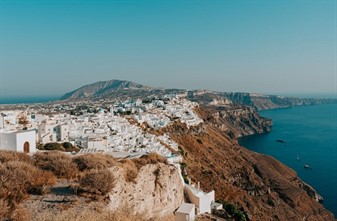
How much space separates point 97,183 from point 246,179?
31121 mm

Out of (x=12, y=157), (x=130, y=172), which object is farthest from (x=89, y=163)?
(x=12, y=157)

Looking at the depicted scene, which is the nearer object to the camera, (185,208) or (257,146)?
(185,208)

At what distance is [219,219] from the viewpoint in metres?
17.8

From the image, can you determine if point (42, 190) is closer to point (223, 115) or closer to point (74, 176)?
point (74, 176)

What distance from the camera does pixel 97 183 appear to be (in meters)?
8.49

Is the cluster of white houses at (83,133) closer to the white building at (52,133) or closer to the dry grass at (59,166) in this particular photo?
the white building at (52,133)

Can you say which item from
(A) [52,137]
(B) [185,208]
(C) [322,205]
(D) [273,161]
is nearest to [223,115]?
(D) [273,161]

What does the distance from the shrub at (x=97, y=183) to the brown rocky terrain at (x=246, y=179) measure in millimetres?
17612

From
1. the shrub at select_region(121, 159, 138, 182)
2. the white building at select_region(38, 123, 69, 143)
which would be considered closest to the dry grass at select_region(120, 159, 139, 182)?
the shrub at select_region(121, 159, 138, 182)

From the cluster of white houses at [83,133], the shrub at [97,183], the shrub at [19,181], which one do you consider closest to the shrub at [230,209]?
the cluster of white houses at [83,133]

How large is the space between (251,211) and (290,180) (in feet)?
53.9

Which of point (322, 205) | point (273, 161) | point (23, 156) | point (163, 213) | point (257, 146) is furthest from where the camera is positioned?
point (257, 146)

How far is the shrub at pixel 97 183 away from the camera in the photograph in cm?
834

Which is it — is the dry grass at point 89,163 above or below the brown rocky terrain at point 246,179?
above
